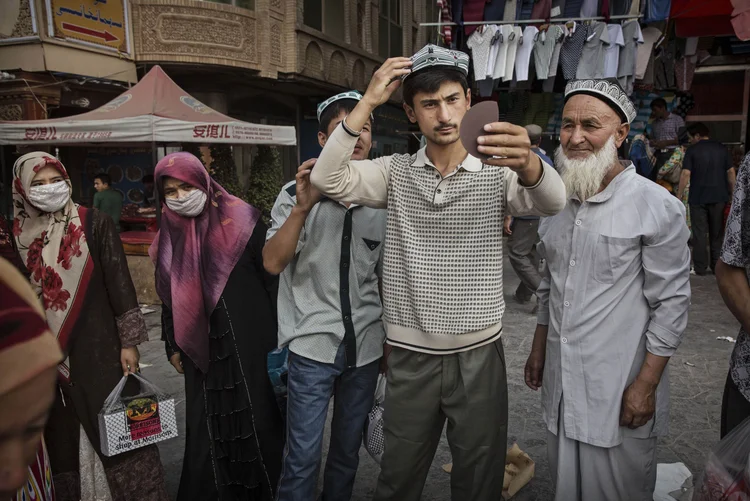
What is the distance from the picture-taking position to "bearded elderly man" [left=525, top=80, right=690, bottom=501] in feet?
6.10

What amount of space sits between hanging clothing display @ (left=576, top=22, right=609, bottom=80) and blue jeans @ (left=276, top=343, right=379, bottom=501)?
547 cm

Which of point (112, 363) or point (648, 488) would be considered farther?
point (112, 363)

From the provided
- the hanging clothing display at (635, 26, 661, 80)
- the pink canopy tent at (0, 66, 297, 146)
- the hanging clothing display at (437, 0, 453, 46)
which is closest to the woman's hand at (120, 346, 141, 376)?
the pink canopy tent at (0, 66, 297, 146)

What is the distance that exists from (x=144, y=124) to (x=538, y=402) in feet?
18.2

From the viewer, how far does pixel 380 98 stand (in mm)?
1641

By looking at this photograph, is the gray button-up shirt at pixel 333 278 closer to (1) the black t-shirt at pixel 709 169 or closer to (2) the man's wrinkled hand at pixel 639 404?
(2) the man's wrinkled hand at pixel 639 404

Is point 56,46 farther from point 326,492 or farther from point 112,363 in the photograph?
point 326,492

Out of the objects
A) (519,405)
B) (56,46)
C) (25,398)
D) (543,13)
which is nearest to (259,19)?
(56,46)

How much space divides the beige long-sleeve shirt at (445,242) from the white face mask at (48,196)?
1.39 m

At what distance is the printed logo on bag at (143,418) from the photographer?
2.32 metres

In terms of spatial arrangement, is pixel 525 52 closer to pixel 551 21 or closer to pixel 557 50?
pixel 557 50

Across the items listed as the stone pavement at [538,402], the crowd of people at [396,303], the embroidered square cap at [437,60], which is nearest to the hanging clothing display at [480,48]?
the stone pavement at [538,402]

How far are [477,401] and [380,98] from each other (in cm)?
104

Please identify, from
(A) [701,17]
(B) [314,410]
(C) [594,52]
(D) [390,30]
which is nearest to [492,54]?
(C) [594,52]
